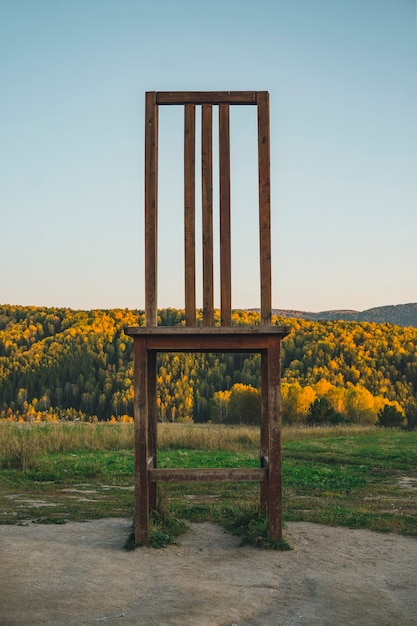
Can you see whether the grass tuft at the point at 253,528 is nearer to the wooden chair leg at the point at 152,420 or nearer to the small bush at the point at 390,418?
the wooden chair leg at the point at 152,420

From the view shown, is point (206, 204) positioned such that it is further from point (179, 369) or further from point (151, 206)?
point (179, 369)

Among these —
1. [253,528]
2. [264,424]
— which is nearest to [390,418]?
[264,424]

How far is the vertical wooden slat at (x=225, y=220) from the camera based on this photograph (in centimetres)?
805

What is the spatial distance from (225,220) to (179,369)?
63804 mm

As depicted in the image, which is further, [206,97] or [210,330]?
[206,97]

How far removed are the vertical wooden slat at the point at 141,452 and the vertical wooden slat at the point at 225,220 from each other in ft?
3.47

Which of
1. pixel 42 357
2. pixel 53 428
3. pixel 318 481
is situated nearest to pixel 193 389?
pixel 42 357

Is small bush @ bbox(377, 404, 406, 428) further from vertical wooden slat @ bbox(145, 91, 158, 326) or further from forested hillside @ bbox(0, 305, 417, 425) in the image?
vertical wooden slat @ bbox(145, 91, 158, 326)

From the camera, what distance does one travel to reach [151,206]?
806 cm

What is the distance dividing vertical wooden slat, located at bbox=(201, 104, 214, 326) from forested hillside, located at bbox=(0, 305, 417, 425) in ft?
138

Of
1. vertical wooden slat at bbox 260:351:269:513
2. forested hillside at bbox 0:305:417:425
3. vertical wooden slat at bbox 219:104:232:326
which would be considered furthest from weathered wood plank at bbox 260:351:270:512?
forested hillside at bbox 0:305:417:425

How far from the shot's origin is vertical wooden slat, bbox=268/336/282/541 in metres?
7.76

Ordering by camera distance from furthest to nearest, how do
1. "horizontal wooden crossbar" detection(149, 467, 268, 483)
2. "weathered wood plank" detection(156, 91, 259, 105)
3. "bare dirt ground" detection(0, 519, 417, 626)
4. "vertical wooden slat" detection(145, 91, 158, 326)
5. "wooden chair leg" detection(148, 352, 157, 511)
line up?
"wooden chair leg" detection(148, 352, 157, 511) → "weathered wood plank" detection(156, 91, 259, 105) → "vertical wooden slat" detection(145, 91, 158, 326) → "horizontal wooden crossbar" detection(149, 467, 268, 483) → "bare dirt ground" detection(0, 519, 417, 626)

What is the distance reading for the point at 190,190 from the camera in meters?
8.09
